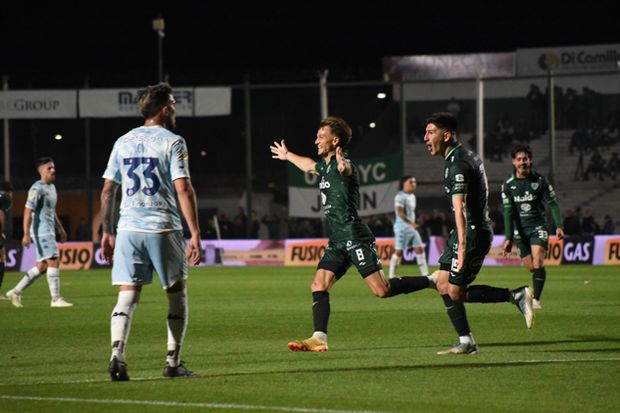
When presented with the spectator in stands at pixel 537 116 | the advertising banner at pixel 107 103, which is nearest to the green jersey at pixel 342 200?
the advertising banner at pixel 107 103

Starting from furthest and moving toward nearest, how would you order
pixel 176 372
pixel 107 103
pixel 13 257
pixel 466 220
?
1. pixel 107 103
2. pixel 13 257
3. pixel 466 220
4. pixel 176 372

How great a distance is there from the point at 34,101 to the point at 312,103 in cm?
3136

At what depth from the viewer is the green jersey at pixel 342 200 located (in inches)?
449

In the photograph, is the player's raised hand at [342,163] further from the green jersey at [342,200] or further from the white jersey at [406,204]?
the white jersey at [406,204]

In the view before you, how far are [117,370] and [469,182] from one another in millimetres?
3866

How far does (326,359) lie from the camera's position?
10.8m

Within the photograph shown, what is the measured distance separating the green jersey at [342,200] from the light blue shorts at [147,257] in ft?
8.59

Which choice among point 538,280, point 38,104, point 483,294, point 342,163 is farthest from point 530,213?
point 38,104

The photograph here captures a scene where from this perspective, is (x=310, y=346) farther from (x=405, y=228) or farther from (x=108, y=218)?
(x=405, y=228)

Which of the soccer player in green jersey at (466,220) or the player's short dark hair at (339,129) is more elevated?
the player's short dark hair at (339,129)

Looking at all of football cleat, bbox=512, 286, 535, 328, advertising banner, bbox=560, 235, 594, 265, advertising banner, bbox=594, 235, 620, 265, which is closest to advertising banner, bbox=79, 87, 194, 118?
advertising banner, bbox=560, 235, 594, 265

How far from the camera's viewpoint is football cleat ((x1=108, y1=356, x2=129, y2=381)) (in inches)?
359

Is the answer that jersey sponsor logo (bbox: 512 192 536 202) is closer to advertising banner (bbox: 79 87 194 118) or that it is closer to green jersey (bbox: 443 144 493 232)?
green jersey (bbox: 443 144 493 232)

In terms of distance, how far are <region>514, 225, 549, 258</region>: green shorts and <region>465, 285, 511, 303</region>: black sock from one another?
503 cm
